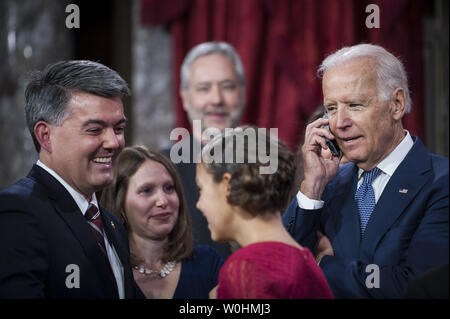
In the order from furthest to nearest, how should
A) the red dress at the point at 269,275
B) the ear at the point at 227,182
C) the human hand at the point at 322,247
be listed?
the human hand at the point at 322,247 < the ear at the point at 227,182 < the red dress at the point at 269,275

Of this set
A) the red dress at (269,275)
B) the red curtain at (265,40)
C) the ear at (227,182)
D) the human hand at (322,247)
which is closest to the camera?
the red dress at (269,275)

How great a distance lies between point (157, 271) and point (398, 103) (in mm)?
1066

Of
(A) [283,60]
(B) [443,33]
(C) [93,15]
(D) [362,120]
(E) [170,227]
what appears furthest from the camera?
(C) [93,15]

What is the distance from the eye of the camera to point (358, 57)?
195cm

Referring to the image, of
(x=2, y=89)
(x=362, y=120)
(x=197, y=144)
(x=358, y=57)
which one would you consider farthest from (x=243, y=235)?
(x=2, y=89)

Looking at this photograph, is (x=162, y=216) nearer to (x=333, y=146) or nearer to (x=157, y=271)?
(x=157, y=271)

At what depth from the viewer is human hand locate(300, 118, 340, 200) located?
2.00 m

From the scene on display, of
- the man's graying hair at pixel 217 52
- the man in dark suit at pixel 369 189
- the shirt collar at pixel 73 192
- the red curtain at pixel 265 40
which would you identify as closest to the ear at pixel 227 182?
the man in dark suit at pixel 369 189

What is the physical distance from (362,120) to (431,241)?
41cm

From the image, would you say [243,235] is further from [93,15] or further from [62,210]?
[93,15]

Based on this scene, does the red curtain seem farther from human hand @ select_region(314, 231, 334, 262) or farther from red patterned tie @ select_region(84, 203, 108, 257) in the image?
red patterned tie @ select_region(84, 203, 108, 257)

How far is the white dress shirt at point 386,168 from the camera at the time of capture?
1.96 meters

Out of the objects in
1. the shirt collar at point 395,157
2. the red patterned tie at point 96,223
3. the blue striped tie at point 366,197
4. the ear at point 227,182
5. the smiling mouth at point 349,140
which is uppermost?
the smiling mouth at point 349,140

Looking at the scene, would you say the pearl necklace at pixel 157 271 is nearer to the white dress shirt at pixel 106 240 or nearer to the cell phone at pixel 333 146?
the white dress shirt at pixel 106 240
